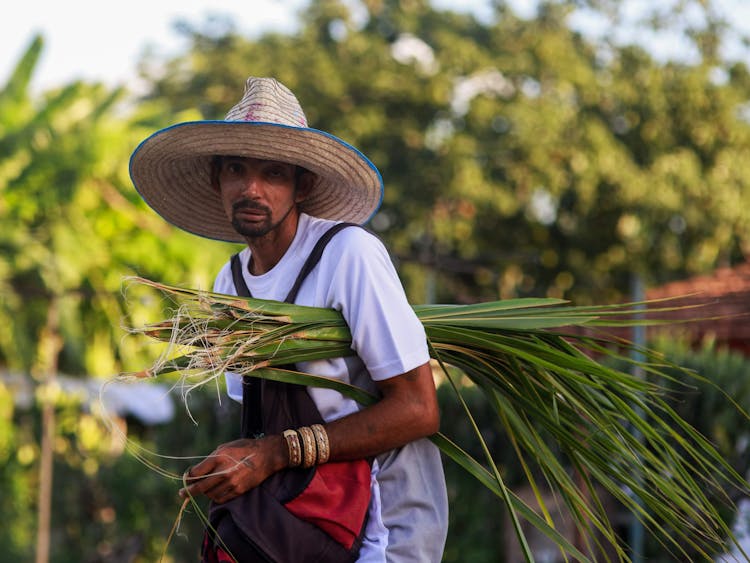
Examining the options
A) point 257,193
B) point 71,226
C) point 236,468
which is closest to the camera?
point 236,468

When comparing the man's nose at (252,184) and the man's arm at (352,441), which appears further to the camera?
the man's nose at (252,184)

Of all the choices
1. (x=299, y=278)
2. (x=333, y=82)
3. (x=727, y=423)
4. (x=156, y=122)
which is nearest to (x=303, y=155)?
(x=299, y=278)

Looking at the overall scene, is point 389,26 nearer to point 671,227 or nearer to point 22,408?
point 671,227

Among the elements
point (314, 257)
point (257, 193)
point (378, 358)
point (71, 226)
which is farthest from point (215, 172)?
point (71, 226)

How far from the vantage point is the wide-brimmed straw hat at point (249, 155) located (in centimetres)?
247

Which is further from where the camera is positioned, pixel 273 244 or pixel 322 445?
pixel 273 244

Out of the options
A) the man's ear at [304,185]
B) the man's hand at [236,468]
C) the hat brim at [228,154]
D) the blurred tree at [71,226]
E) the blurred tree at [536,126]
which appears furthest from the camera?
the blurred tree at [536,126]

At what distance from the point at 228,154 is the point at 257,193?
15 cm

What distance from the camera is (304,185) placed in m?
2.63

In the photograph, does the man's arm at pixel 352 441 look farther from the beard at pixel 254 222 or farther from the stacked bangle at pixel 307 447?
the beard at pixel 254 222

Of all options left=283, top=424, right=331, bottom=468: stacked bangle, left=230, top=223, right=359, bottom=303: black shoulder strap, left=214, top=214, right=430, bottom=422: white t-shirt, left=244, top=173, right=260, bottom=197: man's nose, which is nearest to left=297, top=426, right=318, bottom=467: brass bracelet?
left=283, top=424, right=331, bottom=468: stacked bangle

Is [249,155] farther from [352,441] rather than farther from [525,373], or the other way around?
[525,373]

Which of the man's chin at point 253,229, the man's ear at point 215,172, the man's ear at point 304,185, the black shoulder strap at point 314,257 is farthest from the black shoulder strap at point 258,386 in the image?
the man's ear at point 215,172

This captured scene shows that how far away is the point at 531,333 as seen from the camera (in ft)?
8.25
